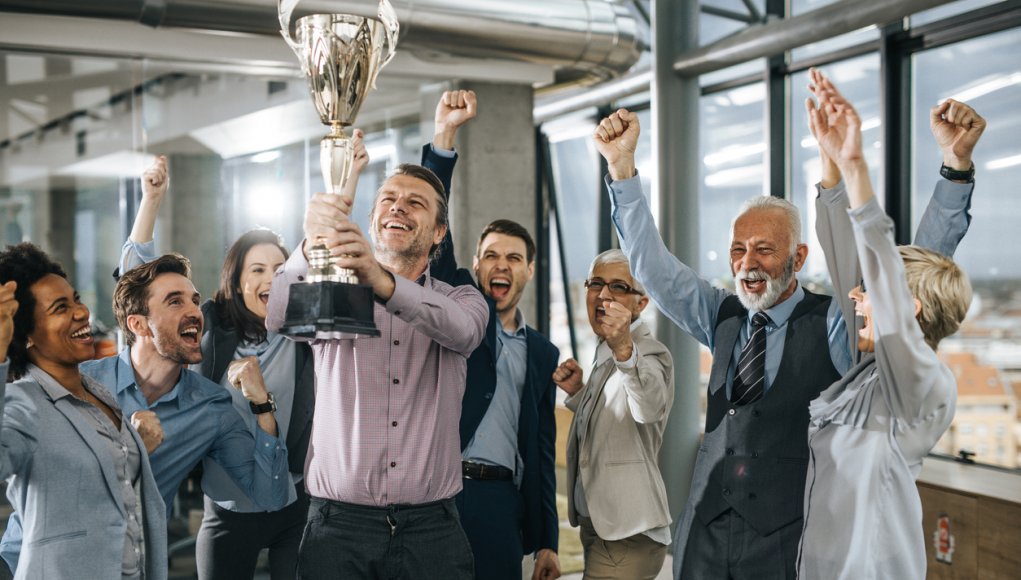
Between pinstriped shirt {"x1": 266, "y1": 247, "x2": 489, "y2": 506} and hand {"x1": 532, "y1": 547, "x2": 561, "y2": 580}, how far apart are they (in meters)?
0.85

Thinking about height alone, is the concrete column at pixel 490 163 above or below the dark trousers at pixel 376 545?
above

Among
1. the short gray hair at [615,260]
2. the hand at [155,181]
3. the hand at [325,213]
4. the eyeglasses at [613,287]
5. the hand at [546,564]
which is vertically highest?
the hand at [155,181]

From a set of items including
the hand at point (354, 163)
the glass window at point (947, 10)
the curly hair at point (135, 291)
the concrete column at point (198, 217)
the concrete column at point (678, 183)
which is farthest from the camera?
the concrete column at point (678, 183)

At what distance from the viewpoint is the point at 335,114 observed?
6.91ft

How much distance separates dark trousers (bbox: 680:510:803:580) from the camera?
234cm

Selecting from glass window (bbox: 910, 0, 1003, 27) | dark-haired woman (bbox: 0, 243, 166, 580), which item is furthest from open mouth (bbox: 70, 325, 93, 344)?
glass window (bbox: 910, 0, 1003, 27)

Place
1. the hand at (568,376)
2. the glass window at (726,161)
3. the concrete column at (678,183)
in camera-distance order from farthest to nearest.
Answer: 1. the glass window at (726,161)
2. the concrete column at (678,183)
3. the hand at (568,376)

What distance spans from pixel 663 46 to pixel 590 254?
3315 millimetres

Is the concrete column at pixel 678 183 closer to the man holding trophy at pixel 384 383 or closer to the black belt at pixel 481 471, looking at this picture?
the black belt at pixel 481 471

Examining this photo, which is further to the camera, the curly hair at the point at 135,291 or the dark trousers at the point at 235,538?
the dark trousers at the point at 235,538

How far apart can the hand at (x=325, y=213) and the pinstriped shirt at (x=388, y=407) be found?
308mm

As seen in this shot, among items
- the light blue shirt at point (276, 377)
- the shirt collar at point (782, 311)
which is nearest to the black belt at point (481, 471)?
the light blue shirt at point (276, 377)

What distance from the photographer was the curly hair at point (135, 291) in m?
2.60

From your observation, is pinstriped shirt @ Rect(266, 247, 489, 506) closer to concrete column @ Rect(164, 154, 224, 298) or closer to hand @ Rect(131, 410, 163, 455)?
hand @ Rect(131, 410, 163, 455)
